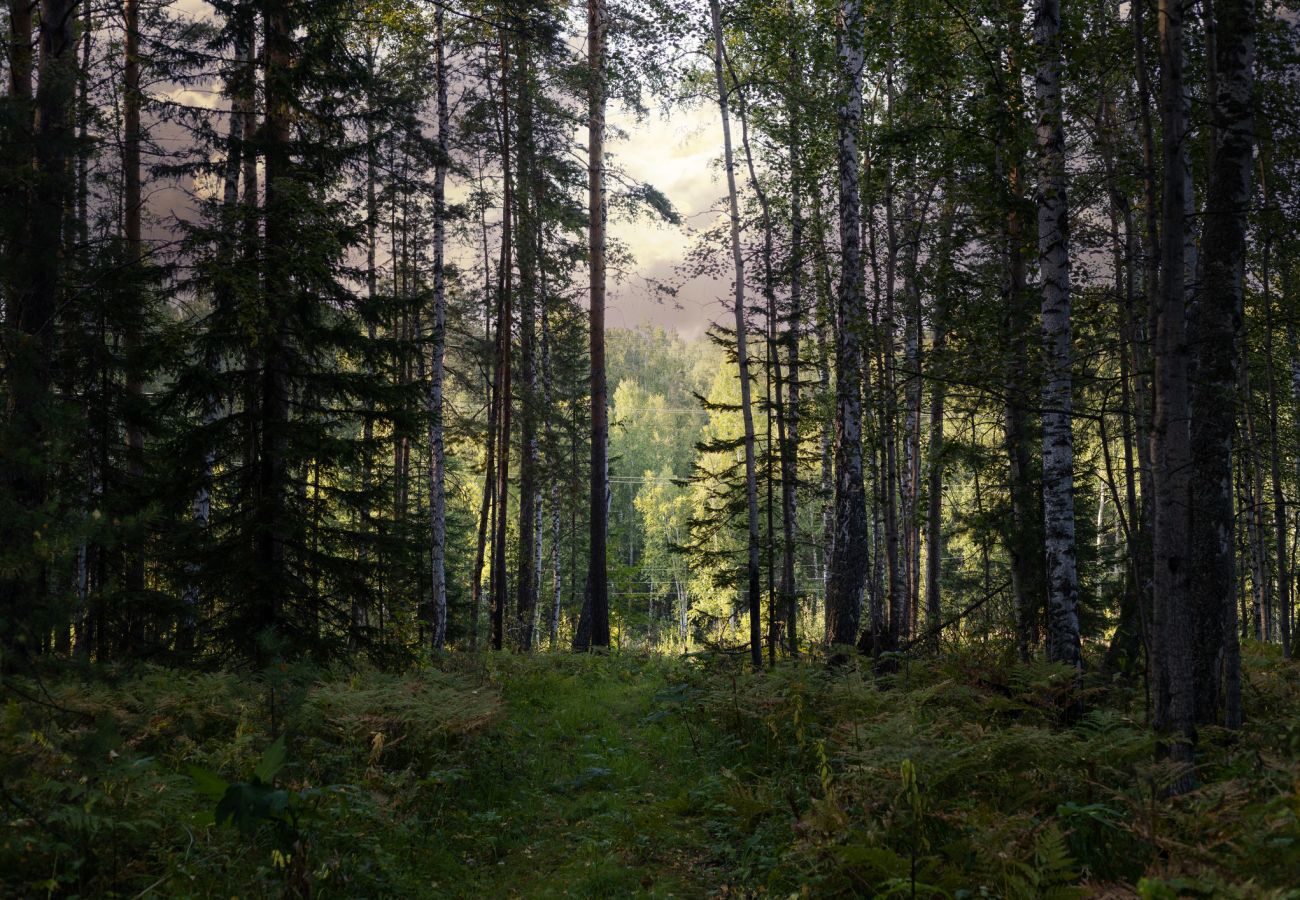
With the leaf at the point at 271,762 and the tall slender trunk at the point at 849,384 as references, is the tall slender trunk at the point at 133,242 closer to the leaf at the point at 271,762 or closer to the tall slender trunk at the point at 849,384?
the leaf at the point at 271,762

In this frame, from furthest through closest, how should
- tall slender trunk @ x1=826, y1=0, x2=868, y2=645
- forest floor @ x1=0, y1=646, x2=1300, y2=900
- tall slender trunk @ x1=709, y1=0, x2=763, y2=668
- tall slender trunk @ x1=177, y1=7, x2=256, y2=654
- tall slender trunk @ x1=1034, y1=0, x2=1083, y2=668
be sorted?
tall slender trunk @ x1=709, y1=0, x2=763, y2=668 < tall slender trunk @ x1=826, y1=0, x2=868, y2=645 < tall slender trunk @ x1=177, y1=7, x2=256, y2=654 < tall slender trunk @ x1=1034, y1=0, x2=1083, y2=668 < forest floor @ x1=0, y1=646, x2=1300, y2=900

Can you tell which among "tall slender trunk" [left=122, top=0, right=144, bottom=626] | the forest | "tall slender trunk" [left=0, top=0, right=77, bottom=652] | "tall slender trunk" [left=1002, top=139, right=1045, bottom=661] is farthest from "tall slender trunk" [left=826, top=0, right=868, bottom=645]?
"tall slender trunk" [left=122, top=0, right=144, bottom=626]

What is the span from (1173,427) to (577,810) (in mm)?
5557

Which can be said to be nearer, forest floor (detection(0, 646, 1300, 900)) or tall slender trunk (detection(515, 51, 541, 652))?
forest floor (detection(0, 646, 1300, 900))

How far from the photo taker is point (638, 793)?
7.23 metres

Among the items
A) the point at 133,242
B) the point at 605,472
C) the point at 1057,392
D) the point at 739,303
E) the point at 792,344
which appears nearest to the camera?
the point at 1057,392

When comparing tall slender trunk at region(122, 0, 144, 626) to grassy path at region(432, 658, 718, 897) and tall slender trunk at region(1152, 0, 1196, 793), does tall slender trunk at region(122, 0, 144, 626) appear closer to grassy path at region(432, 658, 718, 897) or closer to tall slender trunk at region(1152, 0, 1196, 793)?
grassy path at region(432, 658, 718, 897)

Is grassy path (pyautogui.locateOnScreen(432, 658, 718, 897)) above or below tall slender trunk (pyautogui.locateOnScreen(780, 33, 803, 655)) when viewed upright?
below

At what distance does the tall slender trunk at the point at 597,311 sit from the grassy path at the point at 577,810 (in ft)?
19.9

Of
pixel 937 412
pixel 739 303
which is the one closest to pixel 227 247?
pixel 739 303

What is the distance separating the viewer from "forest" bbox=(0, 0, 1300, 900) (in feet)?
14.4

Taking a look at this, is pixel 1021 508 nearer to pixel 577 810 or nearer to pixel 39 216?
pixel 577 810

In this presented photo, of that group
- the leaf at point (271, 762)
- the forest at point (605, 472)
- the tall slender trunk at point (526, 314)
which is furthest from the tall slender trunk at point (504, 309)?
the leaf at point (271, 762)

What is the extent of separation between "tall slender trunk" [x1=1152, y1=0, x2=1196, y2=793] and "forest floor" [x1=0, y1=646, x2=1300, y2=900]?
1.60 feet
